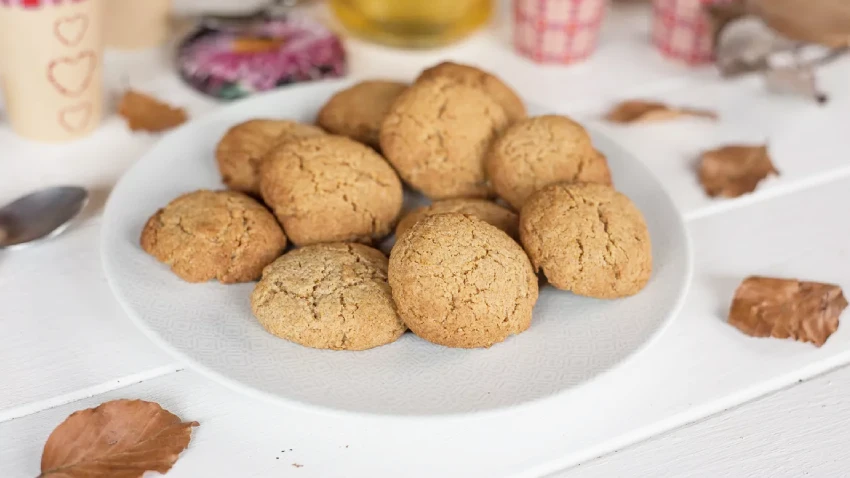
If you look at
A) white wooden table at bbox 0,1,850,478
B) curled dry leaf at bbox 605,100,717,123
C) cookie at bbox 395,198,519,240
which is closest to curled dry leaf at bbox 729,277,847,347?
white wooden table at bbox 0,1,850,478

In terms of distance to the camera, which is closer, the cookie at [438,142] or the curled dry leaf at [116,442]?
the curled dry leaf at [116,442]

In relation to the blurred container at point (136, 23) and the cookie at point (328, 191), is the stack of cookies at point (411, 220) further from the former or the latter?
the blurred container at point (136, 23)

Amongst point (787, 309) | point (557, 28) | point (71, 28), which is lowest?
point (787, 309)

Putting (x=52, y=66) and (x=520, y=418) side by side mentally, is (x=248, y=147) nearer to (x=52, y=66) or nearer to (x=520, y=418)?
(x=52, y=66)

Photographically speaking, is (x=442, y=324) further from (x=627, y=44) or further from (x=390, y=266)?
(x=627, y=44)

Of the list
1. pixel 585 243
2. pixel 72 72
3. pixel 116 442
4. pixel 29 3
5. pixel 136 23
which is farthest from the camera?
pixel 136 23

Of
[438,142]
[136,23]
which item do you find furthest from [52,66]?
[438,142]

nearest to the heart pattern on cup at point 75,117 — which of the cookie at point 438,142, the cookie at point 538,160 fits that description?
the cookie at point 438,142

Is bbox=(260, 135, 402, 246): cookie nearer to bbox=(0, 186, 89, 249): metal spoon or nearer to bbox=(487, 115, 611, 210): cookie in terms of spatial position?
bbox=(487, 115, 611, 210): cookie
